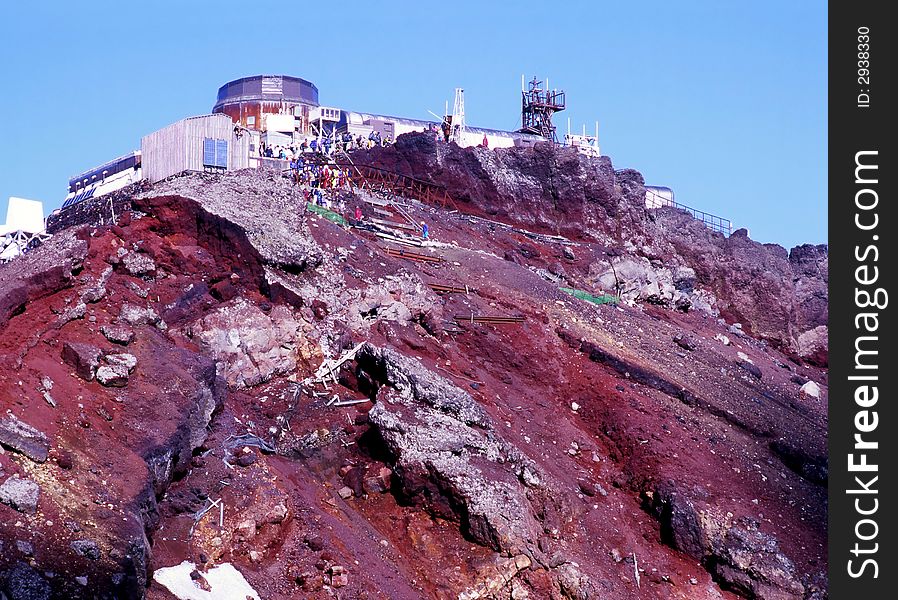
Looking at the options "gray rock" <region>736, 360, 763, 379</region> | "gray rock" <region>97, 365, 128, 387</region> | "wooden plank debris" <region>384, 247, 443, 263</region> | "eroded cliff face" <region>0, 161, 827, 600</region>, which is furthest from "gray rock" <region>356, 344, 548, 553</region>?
"gray rock" <region>736, 360, 763, 379</region>

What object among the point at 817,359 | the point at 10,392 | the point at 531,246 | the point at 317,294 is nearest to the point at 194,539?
the point at 10,392

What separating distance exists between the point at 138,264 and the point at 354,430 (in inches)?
225

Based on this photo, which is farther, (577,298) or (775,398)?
(577,298)

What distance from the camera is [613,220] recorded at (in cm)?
4553

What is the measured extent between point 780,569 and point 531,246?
65.7 feet

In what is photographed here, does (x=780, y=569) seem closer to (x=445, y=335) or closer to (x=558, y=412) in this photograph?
(x=558, y=412)

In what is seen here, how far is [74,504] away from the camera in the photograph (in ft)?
47.3

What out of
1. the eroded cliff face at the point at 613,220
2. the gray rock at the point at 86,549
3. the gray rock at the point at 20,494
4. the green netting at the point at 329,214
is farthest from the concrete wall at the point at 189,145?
the gray rock at the point at 86,549

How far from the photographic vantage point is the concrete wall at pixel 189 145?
106 feet

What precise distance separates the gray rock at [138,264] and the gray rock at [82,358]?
187 inches

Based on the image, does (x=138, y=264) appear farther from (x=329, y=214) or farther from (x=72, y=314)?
(x=329, y=214)

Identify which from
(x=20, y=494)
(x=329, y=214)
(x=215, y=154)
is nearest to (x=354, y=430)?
(x=20, y=494)

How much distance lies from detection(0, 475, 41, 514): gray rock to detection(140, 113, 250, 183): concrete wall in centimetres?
1918

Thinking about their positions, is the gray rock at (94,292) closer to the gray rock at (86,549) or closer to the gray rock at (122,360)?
the gray rock at (122,360)
